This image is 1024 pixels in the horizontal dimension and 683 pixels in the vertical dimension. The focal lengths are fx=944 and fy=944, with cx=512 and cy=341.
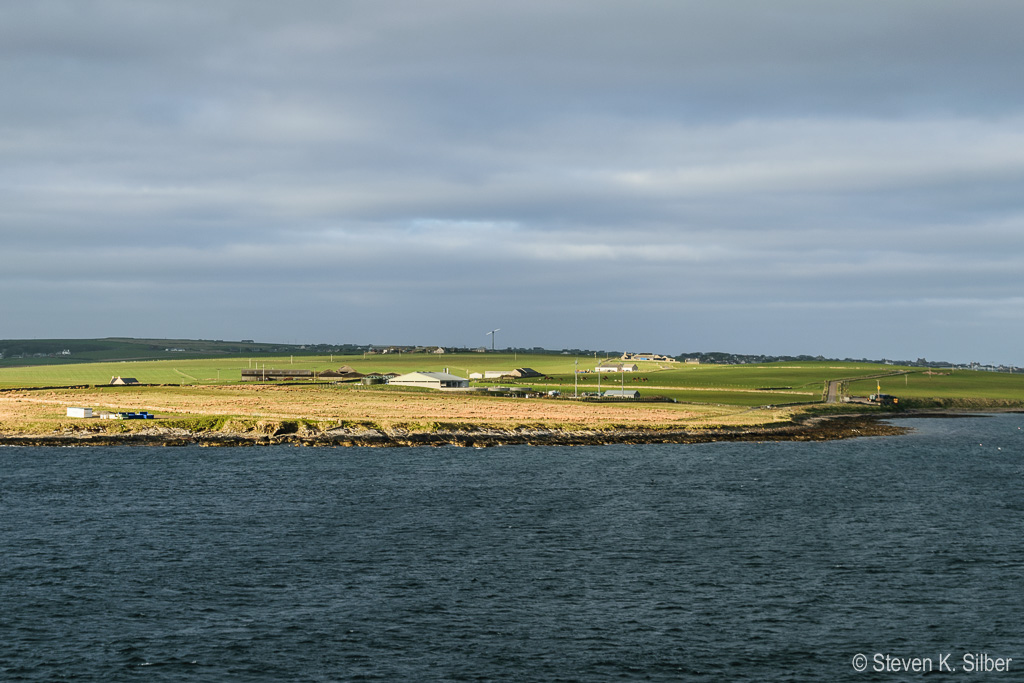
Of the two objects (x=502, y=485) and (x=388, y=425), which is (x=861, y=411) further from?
(x=502, y=485)

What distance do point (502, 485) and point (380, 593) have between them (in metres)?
36.7

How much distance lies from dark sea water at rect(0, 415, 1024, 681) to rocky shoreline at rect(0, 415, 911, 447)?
18.9 m

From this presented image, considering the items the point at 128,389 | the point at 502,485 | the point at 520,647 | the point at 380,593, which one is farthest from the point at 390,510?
the point at 128,389

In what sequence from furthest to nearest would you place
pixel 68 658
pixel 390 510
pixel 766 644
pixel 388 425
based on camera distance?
pixel 388 425
pixel 390 510
pixel 766 644
pixel 68 658

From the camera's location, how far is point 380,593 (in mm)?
44719
